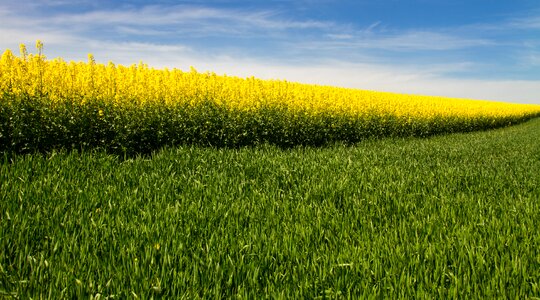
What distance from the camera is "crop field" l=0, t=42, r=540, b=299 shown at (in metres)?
2.95

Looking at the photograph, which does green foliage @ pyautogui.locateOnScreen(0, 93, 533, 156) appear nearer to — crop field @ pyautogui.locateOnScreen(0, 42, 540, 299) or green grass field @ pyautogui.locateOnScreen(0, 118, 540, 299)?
crop field @ pyautogui.locateOnScreen(0, 42, 540, 299)

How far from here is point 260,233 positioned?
3973 millimetres

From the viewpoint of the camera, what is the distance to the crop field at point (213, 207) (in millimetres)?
2947

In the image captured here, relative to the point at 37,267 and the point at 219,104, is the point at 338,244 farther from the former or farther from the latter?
the point at 219,104

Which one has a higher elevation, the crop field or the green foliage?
the green foliage

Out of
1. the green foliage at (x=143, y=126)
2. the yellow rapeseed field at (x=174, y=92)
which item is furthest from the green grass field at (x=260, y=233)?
the yellow rapeseed field at (x=174, y=92)

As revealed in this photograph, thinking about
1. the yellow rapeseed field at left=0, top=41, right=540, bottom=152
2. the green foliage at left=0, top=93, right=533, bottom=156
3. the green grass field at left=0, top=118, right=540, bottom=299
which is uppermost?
the yellow rapeseed field at left=0, top=41, right=540, bottom=152

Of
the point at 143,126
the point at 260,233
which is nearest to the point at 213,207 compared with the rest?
the point at 260,233

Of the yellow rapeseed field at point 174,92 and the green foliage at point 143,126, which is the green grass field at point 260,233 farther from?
the yellow rapeseed field at point 174,92

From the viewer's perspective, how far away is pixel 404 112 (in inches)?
709

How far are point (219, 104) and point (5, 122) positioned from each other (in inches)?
179

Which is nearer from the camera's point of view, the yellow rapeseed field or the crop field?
the crop field

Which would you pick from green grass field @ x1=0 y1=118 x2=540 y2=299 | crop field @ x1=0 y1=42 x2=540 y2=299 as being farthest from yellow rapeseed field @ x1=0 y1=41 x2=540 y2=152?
green grass field @ x1=0 y1=118 x2=540 y2=299

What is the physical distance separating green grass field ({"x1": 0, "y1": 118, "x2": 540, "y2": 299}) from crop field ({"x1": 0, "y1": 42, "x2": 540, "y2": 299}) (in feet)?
0.07
